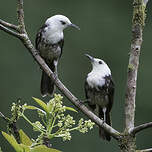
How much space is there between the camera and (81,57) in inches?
601

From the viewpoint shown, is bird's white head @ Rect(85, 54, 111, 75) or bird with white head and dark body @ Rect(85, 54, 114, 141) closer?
bird with white head and dark body @ Rect(85, 54, 114, 141)

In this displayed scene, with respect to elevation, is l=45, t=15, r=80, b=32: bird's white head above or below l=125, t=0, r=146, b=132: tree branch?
above

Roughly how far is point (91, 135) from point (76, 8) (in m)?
5.20

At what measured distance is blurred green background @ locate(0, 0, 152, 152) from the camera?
13546mm

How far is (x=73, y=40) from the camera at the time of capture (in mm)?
16062

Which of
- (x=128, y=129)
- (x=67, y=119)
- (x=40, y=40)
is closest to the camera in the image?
(x=67, y=119)

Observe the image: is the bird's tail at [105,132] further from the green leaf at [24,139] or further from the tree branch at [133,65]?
the green leaf at [24,139]

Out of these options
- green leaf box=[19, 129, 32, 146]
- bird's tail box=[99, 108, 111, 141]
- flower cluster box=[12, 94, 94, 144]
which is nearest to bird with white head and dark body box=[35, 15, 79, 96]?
bird's tail box=[99, 108, 111, 141]

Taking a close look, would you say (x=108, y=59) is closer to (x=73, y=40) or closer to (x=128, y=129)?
(x=73, y=40)

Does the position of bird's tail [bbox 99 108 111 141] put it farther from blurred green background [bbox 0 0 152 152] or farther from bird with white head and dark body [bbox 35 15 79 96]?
blurred green background [bbox 0 0 152 152]

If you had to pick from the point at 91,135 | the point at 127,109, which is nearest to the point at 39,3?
the point at 91,135

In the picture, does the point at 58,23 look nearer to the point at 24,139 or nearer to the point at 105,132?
the point at 105,132

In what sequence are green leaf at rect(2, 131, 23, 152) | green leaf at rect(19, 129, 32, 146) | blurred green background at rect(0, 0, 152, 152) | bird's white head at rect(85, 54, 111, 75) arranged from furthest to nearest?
blurred green background at rect(0, 0, 152, 152) < bird's white head at rect(85, 54, 111, 75) < green leaf at rect(19, 129, 32, 146) < green leaf at rect(2, 131, 23, 152)

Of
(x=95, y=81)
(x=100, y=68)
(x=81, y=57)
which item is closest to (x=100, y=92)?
(x=95, y=81)
